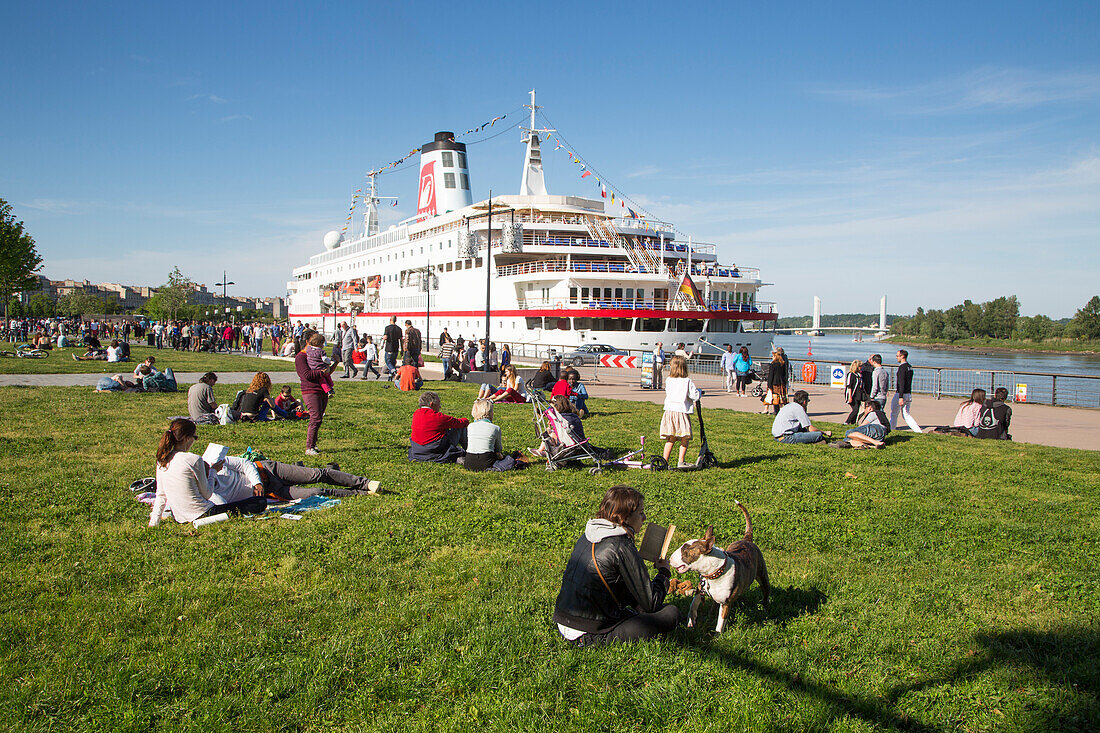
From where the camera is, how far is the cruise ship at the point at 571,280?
38000 mm

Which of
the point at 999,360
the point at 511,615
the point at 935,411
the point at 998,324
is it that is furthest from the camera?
the point at 998,324

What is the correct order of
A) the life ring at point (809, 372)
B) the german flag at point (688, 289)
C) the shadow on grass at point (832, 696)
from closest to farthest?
the shadow on grass at point (832, 696), the life ring at point (809, 372), the german flag at point (688, 289)

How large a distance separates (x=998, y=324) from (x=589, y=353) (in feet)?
251

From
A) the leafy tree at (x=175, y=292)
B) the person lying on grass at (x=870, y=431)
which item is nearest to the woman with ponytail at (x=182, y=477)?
the person lying on grass at (x=870, y=431)

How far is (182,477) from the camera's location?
587 centimetres

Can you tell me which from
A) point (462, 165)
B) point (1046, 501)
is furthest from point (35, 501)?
point (462, 165)

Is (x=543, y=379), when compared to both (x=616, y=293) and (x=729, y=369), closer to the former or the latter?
(x=729, y=369)

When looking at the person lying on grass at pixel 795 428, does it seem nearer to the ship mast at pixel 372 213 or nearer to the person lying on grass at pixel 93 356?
the person lying on grass at pixel 93 356

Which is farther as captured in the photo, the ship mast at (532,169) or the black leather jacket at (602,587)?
the ship mast at (532,169)

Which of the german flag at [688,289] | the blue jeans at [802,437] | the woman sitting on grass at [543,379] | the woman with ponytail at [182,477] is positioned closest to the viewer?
the woman with ponytail at [182,477]

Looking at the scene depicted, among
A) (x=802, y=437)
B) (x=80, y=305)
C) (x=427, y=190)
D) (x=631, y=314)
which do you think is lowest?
(x=802, y=437)

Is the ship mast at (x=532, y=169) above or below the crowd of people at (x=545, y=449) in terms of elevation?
above

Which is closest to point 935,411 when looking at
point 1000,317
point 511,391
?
point 511,391

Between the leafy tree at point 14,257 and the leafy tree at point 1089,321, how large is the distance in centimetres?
9308
